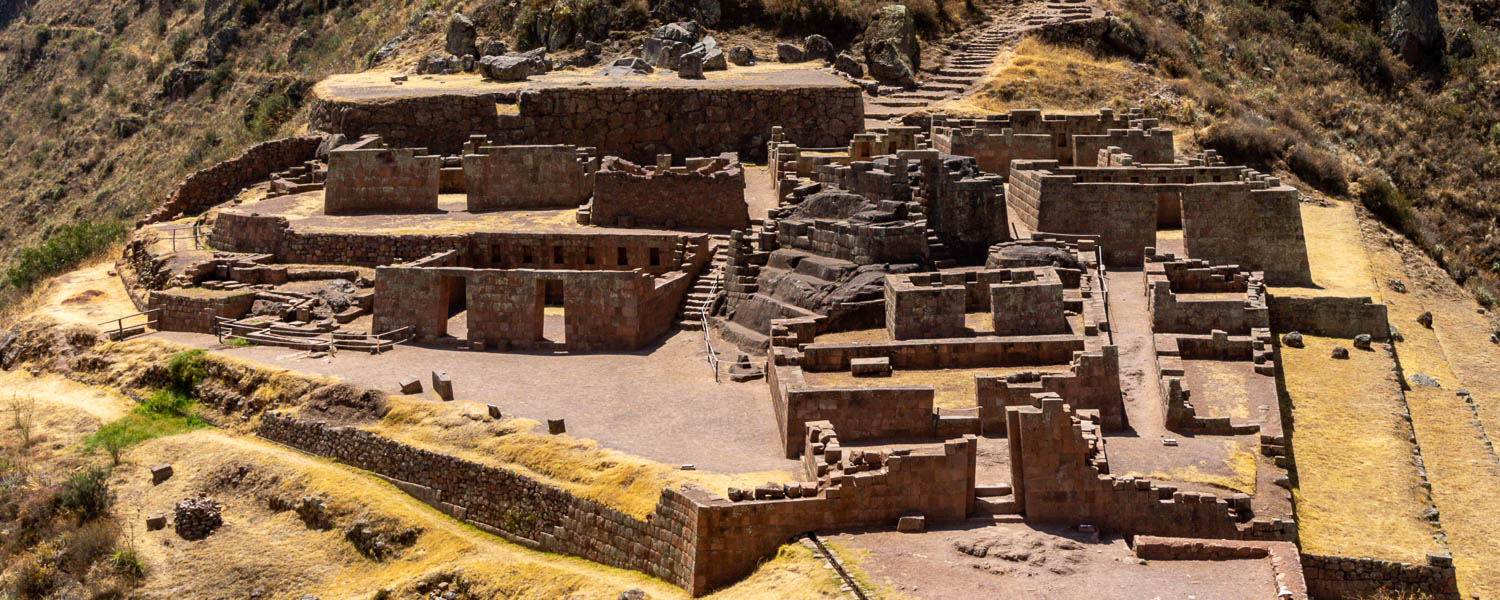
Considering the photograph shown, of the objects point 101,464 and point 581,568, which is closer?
point 581,568

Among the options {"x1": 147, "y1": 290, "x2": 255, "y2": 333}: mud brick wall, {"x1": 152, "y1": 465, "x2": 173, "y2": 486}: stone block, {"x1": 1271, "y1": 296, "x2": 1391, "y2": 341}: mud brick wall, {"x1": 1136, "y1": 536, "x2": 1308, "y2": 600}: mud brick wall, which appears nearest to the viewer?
{"x1": 1136, "y1": 536, "x2": 1308, "y2": 600}: mud brick wall

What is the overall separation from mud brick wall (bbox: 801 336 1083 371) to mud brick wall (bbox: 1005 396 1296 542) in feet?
16.3

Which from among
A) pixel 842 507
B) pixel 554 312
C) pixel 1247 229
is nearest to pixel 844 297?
pixel 554 312

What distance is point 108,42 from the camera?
78125mm

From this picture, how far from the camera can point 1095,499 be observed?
23094 millimetres

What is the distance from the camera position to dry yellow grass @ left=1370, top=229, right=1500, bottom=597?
26.0 m

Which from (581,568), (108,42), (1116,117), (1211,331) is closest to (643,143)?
(1116,117)

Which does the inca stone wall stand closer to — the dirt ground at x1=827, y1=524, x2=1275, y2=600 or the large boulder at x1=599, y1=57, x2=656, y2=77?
the large boulder at x1=599, y1=57, x2=656, y2=77

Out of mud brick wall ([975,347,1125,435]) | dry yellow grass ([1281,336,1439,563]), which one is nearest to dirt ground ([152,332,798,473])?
mud brick wall ([975,347,1125,435])

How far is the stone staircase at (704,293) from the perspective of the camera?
110 ft

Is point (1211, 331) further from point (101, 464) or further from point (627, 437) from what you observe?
point (101, 464)

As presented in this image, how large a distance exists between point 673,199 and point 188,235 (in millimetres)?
12249

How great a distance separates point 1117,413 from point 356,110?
25.3 m

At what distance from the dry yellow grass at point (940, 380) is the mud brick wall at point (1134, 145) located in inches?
561
